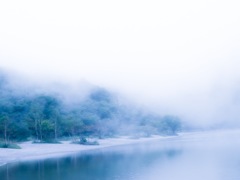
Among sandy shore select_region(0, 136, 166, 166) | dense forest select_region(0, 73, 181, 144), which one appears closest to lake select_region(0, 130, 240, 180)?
sandy shore select_region(0, 136, 166, 166)

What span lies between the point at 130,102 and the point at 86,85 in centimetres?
1706

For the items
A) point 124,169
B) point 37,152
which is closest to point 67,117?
point 37,152

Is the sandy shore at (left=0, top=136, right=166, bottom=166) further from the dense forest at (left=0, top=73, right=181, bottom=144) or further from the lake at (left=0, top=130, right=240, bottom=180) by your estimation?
the dense forest at (left=0, top=73, right=181, bottom=144)

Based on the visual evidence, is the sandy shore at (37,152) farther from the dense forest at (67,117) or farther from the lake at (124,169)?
the dense forest at (67,117)

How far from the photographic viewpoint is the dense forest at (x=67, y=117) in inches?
2522

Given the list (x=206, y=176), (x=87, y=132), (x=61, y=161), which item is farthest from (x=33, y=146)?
(x=206, y=176)

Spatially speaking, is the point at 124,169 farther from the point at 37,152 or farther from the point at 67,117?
Answer: the point at 67,117

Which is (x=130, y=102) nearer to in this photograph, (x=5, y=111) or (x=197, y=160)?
(x=5, y=111)

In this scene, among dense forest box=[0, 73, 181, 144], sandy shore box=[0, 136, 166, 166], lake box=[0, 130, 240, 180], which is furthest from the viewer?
dense forest box=[0, 73, 181, 144]

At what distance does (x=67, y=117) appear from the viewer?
245 ft

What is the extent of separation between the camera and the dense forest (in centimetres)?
6406

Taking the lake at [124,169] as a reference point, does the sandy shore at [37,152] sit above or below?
→ above

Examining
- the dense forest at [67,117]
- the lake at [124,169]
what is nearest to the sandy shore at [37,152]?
the lake at [124,169]

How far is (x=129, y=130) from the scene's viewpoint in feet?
314
